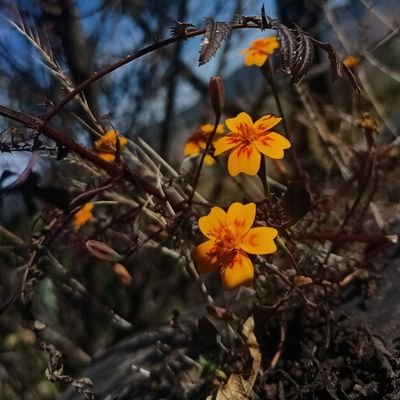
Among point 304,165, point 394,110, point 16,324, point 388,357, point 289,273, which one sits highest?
point 394,110

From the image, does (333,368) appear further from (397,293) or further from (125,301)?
(125,301)

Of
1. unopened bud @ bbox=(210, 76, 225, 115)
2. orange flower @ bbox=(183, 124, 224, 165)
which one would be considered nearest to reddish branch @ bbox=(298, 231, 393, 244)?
orange flower @ bbox=(183, 124, 224, 165)

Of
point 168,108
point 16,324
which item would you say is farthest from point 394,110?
point 16,324

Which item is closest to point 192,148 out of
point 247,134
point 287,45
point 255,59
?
point 255,59

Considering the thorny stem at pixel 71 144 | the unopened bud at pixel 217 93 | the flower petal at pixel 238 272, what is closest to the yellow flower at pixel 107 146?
the thorny stem at pixel 71 144

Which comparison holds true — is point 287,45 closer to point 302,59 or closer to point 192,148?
point 302,59

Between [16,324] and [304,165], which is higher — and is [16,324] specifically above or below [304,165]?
below
